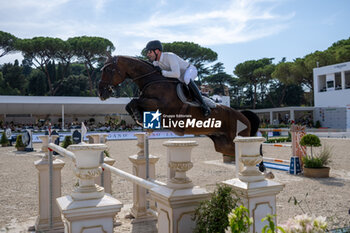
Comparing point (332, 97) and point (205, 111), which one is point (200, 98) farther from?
point (332, 97)

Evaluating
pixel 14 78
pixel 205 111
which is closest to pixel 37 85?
pixel 14 78

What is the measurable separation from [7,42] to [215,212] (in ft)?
135

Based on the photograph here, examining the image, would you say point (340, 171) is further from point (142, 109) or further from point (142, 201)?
point (142, 109)

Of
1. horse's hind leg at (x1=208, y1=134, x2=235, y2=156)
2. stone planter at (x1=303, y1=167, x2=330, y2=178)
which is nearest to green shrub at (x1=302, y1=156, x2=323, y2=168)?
stone planter at (x1=303, y1=167, x2=330, y2=178)

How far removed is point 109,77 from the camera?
2.80 metres

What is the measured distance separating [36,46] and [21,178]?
30.5 meters

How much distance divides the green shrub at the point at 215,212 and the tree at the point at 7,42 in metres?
40.0

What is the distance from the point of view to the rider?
9.25ft

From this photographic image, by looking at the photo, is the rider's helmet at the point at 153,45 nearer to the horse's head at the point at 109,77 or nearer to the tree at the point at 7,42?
the horse's head at the point at 109,77

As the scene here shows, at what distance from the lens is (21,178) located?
762cm

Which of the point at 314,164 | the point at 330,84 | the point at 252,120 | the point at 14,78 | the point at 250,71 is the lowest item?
the point at 314,164

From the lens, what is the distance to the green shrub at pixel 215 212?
1.47m

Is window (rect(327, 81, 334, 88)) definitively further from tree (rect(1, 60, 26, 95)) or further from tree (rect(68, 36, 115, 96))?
tree (rect(1, 60, 26, 95))

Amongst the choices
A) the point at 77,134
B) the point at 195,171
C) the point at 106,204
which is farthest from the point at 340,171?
the point at 77,134
